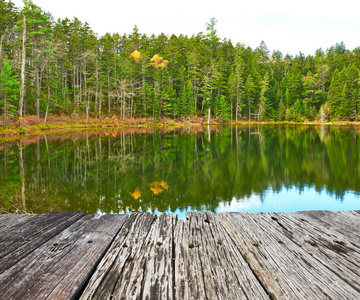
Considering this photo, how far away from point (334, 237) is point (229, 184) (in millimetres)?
6071

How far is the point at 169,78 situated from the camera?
48.2 metres

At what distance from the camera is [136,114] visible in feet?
150

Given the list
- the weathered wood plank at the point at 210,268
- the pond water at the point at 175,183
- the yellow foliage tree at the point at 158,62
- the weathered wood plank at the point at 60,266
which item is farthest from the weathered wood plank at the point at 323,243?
the yellow foliage tree at the point at 158,62

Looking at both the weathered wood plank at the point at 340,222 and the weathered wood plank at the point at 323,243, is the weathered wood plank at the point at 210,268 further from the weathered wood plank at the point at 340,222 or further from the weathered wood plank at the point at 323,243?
the weathered wood plank at the point at 340,222

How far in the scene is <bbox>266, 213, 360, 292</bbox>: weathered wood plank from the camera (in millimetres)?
1225

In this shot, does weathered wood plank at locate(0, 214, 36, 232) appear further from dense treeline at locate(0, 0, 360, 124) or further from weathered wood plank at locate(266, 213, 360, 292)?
dense treeline at locate(0, 0, 360, 124)

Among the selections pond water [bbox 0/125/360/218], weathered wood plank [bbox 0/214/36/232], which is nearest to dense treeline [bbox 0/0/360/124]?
pond water [bbox 0/125/360/218]

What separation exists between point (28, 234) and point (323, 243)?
214 cm

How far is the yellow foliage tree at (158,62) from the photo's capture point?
47.6 metres

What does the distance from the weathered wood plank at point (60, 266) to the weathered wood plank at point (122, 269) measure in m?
0.05

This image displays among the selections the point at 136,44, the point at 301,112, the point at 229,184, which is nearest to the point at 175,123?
the point at 136,44

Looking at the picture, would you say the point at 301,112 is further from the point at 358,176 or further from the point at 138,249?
the point at 138,249

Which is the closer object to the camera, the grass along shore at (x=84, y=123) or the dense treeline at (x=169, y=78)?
the grass along shore at (x=84, y=123)

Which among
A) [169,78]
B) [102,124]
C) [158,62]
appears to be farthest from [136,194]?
[158,62]
